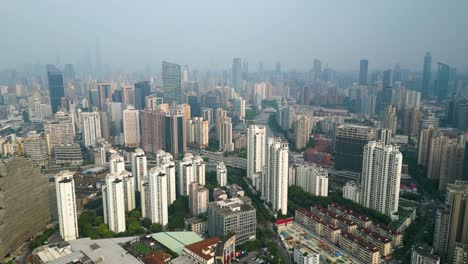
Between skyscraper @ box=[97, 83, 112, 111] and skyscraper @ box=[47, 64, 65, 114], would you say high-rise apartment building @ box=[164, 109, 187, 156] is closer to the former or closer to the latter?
skyscraper @ box=[47, 64, 65, 114]

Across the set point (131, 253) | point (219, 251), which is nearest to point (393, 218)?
point (219, 251)

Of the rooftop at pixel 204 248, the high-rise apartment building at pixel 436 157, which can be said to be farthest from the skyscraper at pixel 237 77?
the rooftop at pixel 204 248

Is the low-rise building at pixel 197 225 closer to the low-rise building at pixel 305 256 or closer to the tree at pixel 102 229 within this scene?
the tree at pixel 102 229

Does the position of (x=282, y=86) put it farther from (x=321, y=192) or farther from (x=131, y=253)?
(x=131, y=253)

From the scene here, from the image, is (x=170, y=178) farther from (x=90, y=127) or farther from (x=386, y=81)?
(x=386, y=81)

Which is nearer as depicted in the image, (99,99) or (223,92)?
(99,99)

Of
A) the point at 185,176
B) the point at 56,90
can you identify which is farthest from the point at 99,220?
the point at 56,90
